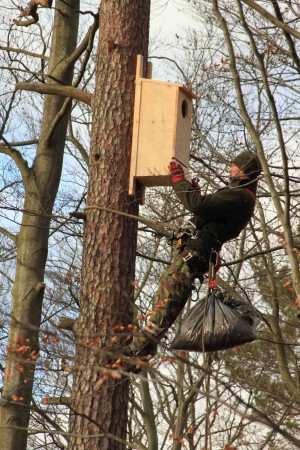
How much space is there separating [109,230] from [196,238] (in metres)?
0.59

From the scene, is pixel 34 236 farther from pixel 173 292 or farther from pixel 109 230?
pixel 173 292

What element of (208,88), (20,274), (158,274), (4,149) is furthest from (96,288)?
(158,274)

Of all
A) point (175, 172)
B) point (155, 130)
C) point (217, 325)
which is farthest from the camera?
point (155, 130)

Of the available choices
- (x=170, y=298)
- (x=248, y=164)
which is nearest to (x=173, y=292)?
(x=170, y=298)

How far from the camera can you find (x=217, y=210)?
17.9ft

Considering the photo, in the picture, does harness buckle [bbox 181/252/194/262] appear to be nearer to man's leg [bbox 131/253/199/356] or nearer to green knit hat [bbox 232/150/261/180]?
man's leg [bbox 131/253/199/356]

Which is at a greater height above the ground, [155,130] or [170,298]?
[155,130]

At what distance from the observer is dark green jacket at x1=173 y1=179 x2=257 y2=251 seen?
5391 mm

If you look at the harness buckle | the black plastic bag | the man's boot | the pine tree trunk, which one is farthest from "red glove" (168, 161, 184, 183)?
the man's boot

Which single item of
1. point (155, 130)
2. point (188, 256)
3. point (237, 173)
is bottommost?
point (188, 256)

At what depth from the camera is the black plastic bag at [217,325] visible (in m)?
5.18

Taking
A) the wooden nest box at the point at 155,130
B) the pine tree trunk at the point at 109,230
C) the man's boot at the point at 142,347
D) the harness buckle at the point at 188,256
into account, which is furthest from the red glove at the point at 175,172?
the man's boot at the point at 142,347

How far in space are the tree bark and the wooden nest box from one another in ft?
6.46

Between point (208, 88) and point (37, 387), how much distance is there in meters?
4.41
